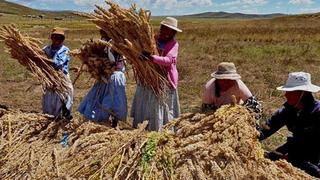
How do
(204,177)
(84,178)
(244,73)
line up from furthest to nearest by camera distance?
(244,73)
(84,178)
(204,177)

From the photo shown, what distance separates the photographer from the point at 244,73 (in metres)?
13.9

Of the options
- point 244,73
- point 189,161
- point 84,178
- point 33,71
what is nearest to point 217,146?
point 189,161

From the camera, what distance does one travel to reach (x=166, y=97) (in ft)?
16.3

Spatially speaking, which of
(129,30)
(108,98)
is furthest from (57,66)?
(129,30)

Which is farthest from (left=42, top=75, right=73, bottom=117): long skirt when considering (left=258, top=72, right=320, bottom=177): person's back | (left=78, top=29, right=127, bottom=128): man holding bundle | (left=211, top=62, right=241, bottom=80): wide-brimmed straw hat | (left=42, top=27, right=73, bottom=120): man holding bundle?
(left=258, top=72, right=320, bottom=177): person's back

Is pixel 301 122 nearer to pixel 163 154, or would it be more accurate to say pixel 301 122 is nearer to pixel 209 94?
pixel 209 94

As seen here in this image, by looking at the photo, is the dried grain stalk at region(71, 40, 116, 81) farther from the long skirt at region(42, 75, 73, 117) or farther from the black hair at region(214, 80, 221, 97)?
the black hair at region(214, 80, 221, 97)

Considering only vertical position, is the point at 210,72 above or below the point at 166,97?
below

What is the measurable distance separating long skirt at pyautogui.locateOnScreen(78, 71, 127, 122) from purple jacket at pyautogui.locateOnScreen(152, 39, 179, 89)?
0.56 meters

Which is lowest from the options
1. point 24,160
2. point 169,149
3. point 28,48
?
point 24,160

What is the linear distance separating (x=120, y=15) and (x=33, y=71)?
141cm

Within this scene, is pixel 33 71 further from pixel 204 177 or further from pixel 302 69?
pixel 302 69

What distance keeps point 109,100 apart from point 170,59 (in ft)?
2.75

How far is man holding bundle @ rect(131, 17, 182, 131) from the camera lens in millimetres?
4789
